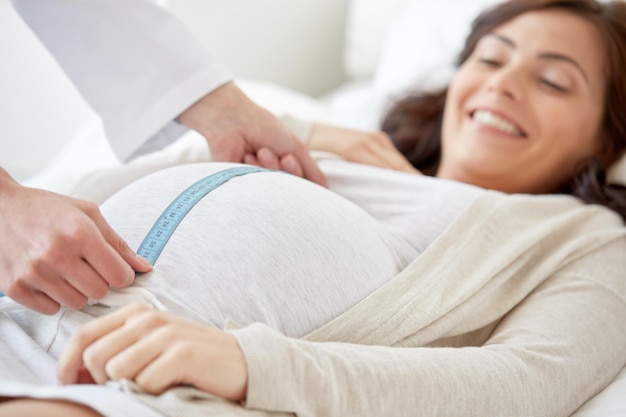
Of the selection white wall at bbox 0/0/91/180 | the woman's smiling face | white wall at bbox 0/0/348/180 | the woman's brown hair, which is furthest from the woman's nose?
white wall at bbox 0/0/91/180

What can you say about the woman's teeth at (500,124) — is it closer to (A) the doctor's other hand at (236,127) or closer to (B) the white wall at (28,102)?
(A) the doctor's other hand at (236,127)

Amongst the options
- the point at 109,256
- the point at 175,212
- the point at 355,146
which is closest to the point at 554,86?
the point at 355,146

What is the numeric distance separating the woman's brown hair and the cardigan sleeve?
0.29 meters

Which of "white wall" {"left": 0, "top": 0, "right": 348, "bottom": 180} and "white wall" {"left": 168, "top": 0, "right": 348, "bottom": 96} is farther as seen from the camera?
"white wall" {"left": 168, "top": 0, "right": 348, "bottom": 96}

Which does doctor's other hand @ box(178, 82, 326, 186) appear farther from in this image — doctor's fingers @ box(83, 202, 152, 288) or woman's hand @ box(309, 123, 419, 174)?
doctor's fingers @ box(83, 202, 152, 288)

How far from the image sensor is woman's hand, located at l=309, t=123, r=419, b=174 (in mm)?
1518

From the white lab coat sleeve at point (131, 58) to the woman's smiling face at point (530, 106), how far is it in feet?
1.78

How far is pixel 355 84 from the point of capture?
8.29ft

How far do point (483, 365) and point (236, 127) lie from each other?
616 millimetres

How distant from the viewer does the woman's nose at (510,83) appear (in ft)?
4.91

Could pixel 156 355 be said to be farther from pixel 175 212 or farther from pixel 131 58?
pixel 131 58

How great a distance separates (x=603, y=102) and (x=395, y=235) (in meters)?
0.66

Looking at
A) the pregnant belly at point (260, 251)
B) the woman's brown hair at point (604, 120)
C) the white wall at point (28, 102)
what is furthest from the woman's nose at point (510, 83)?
the white wall at point (28, 102)

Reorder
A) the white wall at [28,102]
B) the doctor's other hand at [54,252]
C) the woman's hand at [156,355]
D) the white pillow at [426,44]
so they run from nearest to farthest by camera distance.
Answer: the woman's hand at [156,355] → the doctor's other hand at [54,252] → the white pillow at [426,44] → the white wall at [28,102]
